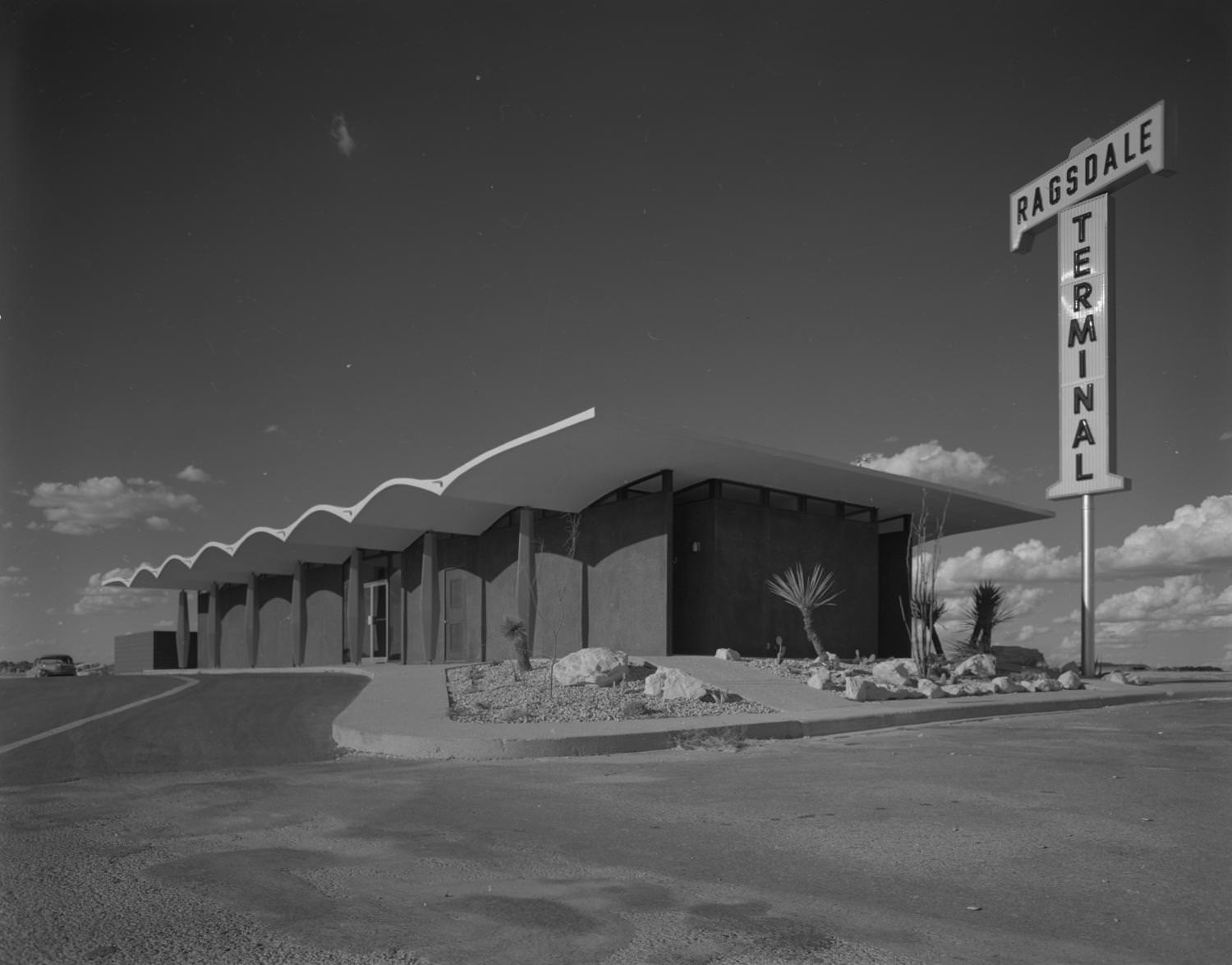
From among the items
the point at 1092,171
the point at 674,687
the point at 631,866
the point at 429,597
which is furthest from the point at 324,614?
the point at 631,866

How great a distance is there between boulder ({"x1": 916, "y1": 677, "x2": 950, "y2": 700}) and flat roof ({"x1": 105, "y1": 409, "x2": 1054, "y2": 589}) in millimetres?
5194

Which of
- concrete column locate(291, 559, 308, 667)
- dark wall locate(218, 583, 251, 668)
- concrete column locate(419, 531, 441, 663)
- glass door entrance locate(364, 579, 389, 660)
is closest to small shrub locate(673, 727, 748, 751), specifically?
concrete column locate(419, 531, 441, 663)

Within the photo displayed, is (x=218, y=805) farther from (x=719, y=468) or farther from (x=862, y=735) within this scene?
(x=719, y=468)

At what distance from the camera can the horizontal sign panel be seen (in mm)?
22297

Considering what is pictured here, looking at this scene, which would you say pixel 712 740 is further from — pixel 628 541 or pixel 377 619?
pixel 377 619

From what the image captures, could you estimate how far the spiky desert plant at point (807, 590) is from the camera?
21438 mm

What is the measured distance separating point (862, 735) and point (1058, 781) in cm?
459

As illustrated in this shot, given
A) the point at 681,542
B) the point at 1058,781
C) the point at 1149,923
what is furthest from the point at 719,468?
the point at 1149,923

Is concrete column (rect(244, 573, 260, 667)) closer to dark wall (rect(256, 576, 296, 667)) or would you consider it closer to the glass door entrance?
dark wall (rect(256, 576, 296, 667))

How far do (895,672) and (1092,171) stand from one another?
44.8ft

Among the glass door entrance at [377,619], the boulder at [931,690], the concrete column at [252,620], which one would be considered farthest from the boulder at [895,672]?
the concrete column at [252,620]

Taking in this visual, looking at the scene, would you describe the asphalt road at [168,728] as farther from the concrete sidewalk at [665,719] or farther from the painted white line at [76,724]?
the concrete sidewalk at [665,719]

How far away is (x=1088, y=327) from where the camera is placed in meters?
23.9

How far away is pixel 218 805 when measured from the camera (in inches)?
289
